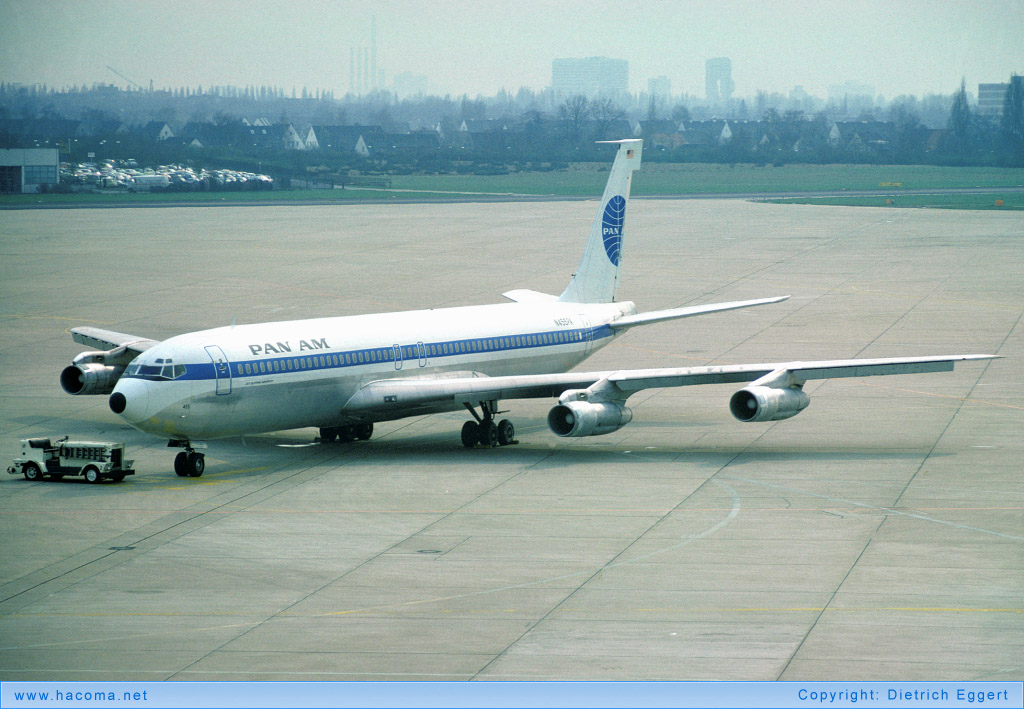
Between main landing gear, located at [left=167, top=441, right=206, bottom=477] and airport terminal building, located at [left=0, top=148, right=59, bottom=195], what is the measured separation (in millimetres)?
97948

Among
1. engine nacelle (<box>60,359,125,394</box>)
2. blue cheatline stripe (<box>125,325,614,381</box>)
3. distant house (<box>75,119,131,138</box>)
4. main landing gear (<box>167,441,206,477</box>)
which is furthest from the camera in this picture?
distant house (<box>75,119,131,138</box>)

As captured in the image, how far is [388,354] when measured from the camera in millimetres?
43031

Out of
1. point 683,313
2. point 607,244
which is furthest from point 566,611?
point 607,244

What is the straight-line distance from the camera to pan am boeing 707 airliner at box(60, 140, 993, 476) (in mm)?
38812

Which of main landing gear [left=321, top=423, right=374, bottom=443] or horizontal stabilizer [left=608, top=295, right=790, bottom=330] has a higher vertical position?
horizontal stabilizer [left=608, top=295, right=790, bottom=330]

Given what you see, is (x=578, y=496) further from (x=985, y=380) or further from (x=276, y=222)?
(x=276, y=222)

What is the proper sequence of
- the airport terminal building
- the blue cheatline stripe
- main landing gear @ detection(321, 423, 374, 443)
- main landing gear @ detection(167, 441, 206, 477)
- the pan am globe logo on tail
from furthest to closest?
the airport terminal building < the pan am globe logo on tail < main landing gear @ detection(321, 423, 374, 443) < the blue cheatline stripe < main landing gear @ detection(167, 441, 206, 477)

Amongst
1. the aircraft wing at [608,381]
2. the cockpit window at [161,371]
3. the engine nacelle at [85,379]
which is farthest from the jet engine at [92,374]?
the aircraft wing at [608,381]

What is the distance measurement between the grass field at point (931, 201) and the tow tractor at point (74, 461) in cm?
12425

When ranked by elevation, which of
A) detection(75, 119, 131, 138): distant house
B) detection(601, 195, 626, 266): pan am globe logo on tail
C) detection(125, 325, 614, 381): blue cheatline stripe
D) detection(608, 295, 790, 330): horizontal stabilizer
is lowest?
detection(125, 325, 614, 381): blue cheatline stripe

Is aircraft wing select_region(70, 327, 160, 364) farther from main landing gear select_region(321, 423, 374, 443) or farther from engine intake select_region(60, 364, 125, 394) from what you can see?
main landing gear select_region(321, 423, 374, 443)

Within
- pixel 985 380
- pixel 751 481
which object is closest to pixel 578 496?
pixel 751 481

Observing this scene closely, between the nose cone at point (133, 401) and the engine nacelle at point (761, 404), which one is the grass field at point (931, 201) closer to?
the engine nacelle at point (761, 404)

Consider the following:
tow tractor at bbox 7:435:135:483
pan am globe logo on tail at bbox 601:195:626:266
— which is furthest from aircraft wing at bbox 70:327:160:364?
pan am globe logo on tail at bbox 601:195:626:266
